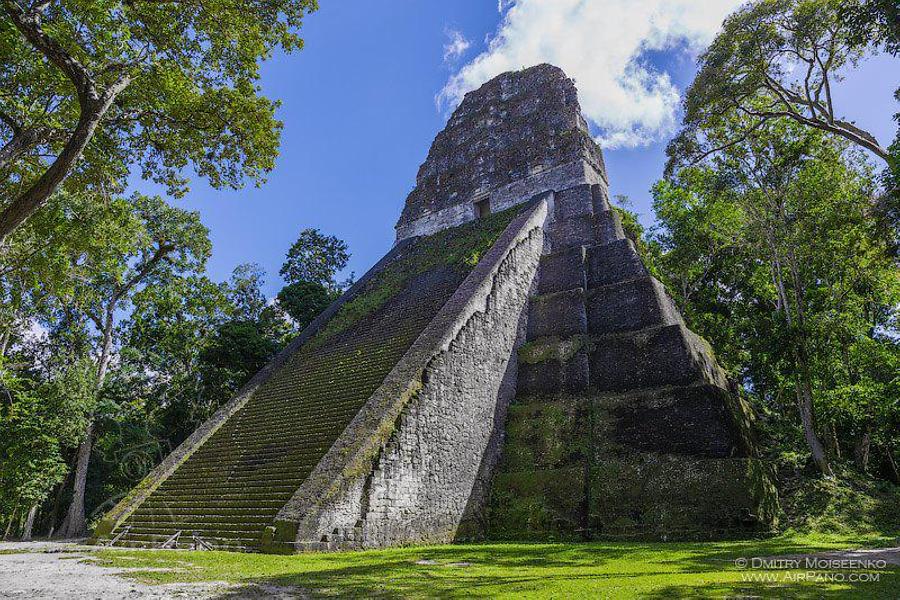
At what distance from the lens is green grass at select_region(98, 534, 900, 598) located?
3.73 m

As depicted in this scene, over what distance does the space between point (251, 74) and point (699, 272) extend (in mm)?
15516

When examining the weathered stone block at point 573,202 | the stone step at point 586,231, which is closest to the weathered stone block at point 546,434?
the stone step at point 586,231

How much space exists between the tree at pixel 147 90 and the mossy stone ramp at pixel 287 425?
4510 millimetres

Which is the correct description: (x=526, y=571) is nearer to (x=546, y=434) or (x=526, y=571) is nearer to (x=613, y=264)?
(x=546, y=434)

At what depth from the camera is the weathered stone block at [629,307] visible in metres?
10.9

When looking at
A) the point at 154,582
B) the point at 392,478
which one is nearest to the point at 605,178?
the point at 392,478

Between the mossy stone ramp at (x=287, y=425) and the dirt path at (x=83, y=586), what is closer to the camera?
the dirt path at (x=83, y=586)

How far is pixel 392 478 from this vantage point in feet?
25.6

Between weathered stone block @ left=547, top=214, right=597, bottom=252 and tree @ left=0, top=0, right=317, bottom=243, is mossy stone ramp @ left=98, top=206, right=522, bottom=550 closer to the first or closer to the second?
weathered stone block @ left=547, top=214, right=597, bottom=252

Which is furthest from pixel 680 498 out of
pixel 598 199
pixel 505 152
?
pixel 505 152

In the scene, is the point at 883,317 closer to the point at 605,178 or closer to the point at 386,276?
the point at 605,178

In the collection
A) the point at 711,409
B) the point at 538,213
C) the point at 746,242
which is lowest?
the point at 711,409

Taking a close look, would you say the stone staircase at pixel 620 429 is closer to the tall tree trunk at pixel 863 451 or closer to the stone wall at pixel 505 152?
the stone wall at pixel 505 152

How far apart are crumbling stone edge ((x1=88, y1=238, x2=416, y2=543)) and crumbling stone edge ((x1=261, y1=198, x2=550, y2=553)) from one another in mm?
3909
